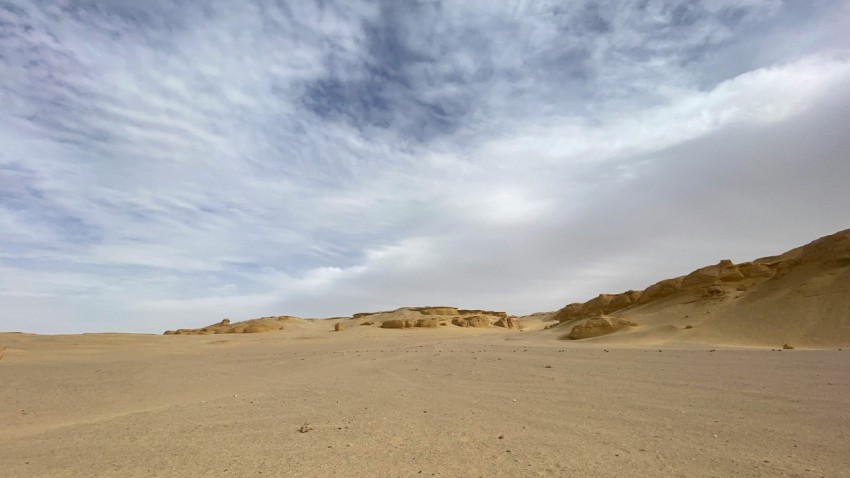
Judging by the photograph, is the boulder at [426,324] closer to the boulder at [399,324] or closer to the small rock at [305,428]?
the boulder at [399,324]

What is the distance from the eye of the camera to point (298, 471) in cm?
524

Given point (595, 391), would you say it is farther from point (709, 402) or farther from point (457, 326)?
point (457, 326)

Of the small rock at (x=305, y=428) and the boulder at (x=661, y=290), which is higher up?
the boulder at (x=661, y=290)

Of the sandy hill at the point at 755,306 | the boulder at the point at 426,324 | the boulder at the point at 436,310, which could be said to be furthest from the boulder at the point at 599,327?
the boulder at the point at 436,310

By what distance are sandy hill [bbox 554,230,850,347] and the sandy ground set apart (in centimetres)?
775

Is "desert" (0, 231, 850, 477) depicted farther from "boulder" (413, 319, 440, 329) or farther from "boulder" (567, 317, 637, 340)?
"boulder" (413, 319, 440, 329)

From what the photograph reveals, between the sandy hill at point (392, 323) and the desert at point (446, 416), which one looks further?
the sandy hill at point (392, 323)

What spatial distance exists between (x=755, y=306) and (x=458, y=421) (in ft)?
74.4

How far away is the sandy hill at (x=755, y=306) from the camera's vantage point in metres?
20.7

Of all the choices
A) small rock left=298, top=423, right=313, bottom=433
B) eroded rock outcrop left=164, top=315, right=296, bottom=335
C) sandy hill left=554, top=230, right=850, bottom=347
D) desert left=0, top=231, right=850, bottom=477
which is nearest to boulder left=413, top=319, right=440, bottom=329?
eroded rock outcrop left=164, top=315, right=296, bottom=335

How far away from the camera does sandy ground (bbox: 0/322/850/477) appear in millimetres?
5324

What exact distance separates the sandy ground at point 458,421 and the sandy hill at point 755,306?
7.75 m

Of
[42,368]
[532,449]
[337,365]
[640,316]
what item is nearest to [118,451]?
[532,449]

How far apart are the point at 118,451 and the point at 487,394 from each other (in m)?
6.44
